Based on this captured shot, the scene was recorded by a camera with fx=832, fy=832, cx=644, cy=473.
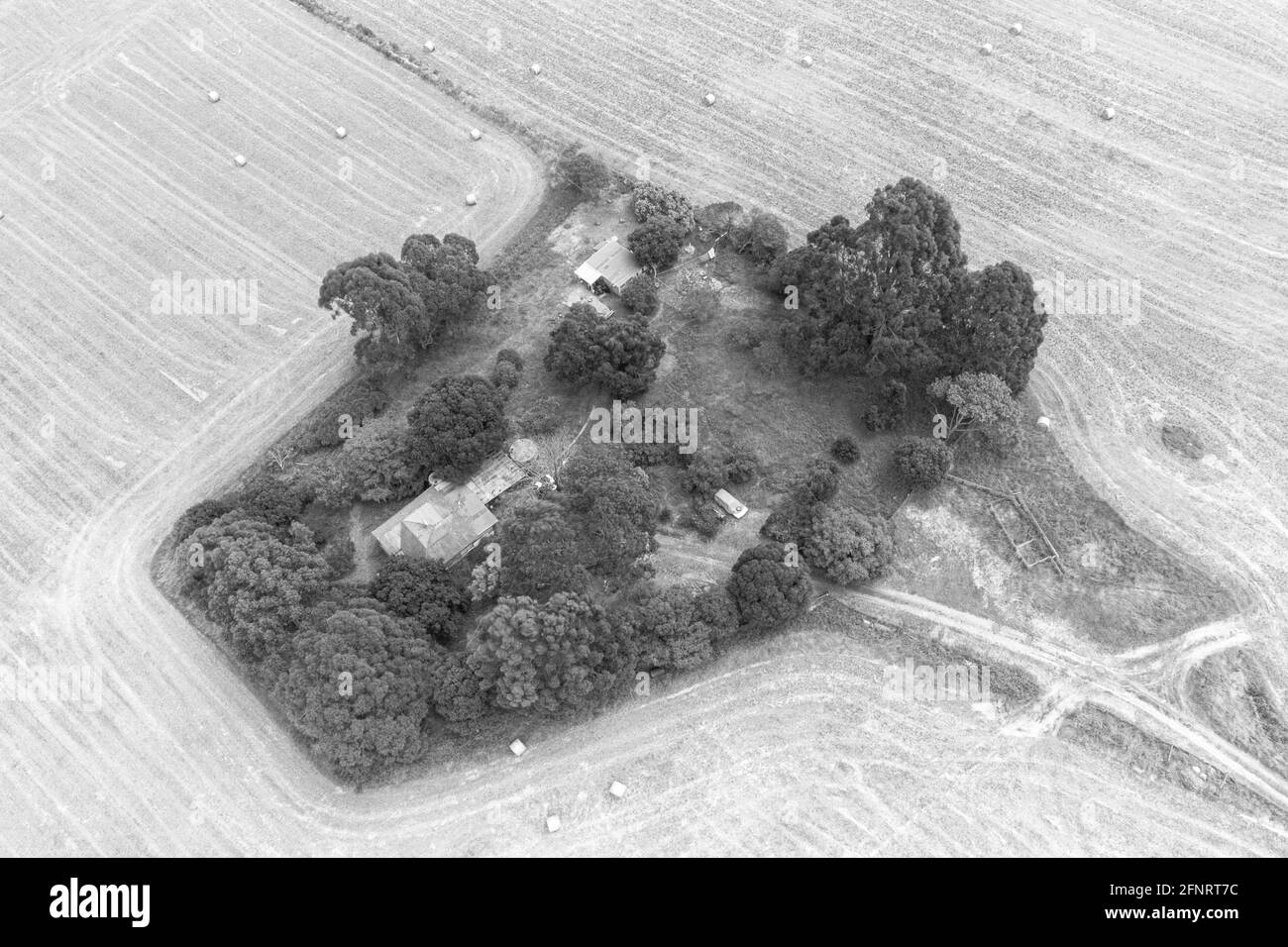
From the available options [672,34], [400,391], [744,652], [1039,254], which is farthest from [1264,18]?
[400,391]

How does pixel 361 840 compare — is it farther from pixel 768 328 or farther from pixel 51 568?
pixel 768 328

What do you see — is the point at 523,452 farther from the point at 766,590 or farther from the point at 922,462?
the point at 922,462

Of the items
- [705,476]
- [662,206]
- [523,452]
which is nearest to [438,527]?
[523,452]

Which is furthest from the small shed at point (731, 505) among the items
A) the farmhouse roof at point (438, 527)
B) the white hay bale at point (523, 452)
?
the farmhouse roof at point (438, 527)

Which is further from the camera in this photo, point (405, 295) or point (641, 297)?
point (641, 297)

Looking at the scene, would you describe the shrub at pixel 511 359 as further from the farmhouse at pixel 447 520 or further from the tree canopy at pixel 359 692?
the tree canopy at pixel 359 692

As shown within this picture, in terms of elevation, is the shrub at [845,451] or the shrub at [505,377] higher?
the shrub at [845,451]

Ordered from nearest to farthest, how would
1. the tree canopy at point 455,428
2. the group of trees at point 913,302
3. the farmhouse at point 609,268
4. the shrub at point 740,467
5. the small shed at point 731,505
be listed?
the group of trees at point 913,302 < the tree canopy at point 455,428 < the small shed at point 731,505 < the shrub at point 740,467 < the farmhouse at point 609,268
